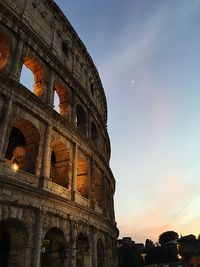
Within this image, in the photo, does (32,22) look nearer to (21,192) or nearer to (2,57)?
(2,57)

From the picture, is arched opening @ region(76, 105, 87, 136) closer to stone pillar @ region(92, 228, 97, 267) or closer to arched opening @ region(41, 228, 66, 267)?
stone pillar @ region(92, 228, 97, 267)

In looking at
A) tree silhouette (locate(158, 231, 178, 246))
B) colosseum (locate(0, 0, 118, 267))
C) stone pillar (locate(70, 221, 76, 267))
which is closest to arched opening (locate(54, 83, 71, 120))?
colosseum (locate(0, 0, 118, 267))

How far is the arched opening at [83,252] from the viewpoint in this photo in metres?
13.6

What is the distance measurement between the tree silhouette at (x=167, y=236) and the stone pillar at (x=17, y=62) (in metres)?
95.0

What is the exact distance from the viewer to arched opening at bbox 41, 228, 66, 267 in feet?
39.5

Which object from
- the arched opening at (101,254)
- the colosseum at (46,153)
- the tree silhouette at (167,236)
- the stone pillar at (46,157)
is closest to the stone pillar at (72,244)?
the colosseum at (46,153)

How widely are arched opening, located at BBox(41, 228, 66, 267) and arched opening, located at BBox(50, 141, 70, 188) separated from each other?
2.20 meters

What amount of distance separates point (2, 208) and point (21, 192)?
35.7 inches

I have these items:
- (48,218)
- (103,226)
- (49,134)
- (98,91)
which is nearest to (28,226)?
(48,218)

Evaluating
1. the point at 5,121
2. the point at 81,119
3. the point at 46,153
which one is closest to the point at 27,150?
the point at 46,153

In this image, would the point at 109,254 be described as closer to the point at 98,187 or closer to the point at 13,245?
the point at 98,187

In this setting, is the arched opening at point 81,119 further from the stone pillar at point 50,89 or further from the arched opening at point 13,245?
the arched opening at point 13,245

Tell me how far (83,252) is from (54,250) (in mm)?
2116

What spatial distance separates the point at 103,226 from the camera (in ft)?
51.8
